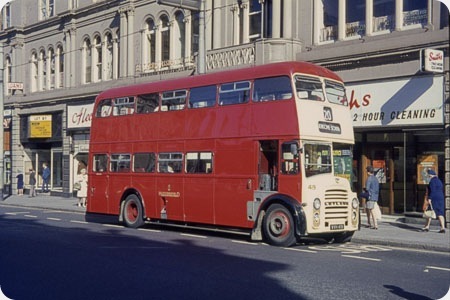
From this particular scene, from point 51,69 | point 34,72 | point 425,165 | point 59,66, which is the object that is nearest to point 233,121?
point 425,165

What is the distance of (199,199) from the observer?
17.7 meters

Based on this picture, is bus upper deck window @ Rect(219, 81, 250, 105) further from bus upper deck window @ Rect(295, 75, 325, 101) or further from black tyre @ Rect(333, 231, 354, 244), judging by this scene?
black tyre @ Rect(333, 231, 354, 244)

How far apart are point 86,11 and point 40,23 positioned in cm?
490

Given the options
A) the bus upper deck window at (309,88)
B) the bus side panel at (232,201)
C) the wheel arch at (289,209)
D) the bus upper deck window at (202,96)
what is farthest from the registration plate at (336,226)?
the bus upper deck window at (202,96)

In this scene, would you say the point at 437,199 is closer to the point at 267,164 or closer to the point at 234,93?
the point at 267,164

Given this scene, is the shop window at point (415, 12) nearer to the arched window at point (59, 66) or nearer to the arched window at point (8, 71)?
the arched window at point (59, 66)

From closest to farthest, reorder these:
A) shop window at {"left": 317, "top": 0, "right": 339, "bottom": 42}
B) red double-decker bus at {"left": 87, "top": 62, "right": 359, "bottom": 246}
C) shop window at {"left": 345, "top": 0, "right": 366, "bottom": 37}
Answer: red double-decker bus at {"left": 87, "top": 62, "right": 359, "bottom": 246}
shop window at {"left": 345, "top": 0, "right": 366, "bottom": 37}
shop window at {"left": 317, "top": 0, "right": 339, "bottom": 42}

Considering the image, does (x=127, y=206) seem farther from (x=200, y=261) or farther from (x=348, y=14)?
(x=348, y=14)

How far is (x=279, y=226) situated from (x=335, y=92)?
3772mm

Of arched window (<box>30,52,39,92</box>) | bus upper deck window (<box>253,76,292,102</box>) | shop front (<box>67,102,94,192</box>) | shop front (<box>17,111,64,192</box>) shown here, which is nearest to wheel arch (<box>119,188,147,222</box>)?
bus upper deck window (<box>253,76,292,102</box>)

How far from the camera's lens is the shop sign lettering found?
35303mm

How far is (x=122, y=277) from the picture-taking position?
34.7 feet

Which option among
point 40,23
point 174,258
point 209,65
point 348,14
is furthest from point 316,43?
point 40,23

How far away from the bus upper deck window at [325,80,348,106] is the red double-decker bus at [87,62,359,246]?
1.2 inches
